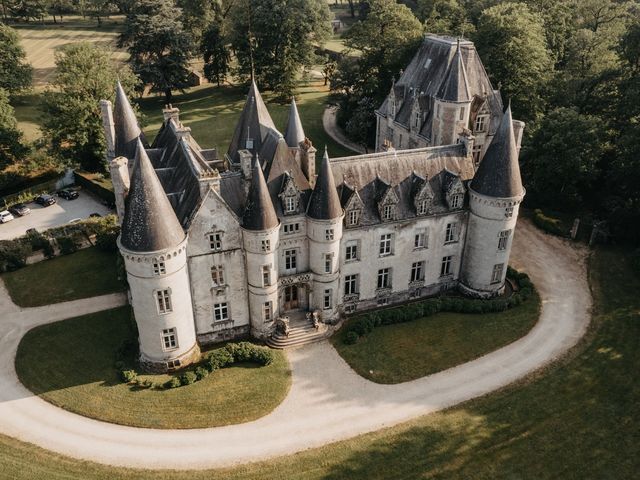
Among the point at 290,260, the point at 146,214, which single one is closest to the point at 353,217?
the point at 290,260

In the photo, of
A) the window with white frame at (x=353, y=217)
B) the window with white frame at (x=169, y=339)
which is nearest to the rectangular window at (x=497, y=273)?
the window with white frame at (x=353, y=217)

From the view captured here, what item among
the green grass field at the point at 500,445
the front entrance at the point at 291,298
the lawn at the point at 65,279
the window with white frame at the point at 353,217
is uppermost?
the window with white frame at the point at 353,217

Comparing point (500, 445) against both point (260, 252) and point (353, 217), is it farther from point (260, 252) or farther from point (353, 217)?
point (260, 252)

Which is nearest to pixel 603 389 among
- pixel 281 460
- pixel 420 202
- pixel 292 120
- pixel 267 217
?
pixel 420 202

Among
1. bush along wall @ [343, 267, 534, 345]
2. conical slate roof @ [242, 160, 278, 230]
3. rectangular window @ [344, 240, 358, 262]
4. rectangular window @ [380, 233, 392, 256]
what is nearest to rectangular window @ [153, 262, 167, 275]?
conical slate roof @ [242, 160, 278, 230]

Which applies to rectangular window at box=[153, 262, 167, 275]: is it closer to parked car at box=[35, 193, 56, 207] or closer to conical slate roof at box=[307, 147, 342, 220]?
conical slate roof at box=[307, 147, 342, 220]

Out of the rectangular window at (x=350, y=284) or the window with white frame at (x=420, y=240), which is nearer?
the rectangular window at (x=350, y=284)

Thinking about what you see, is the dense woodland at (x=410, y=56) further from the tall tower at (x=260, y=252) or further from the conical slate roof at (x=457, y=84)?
the tall tower at (x=260, y=252)
